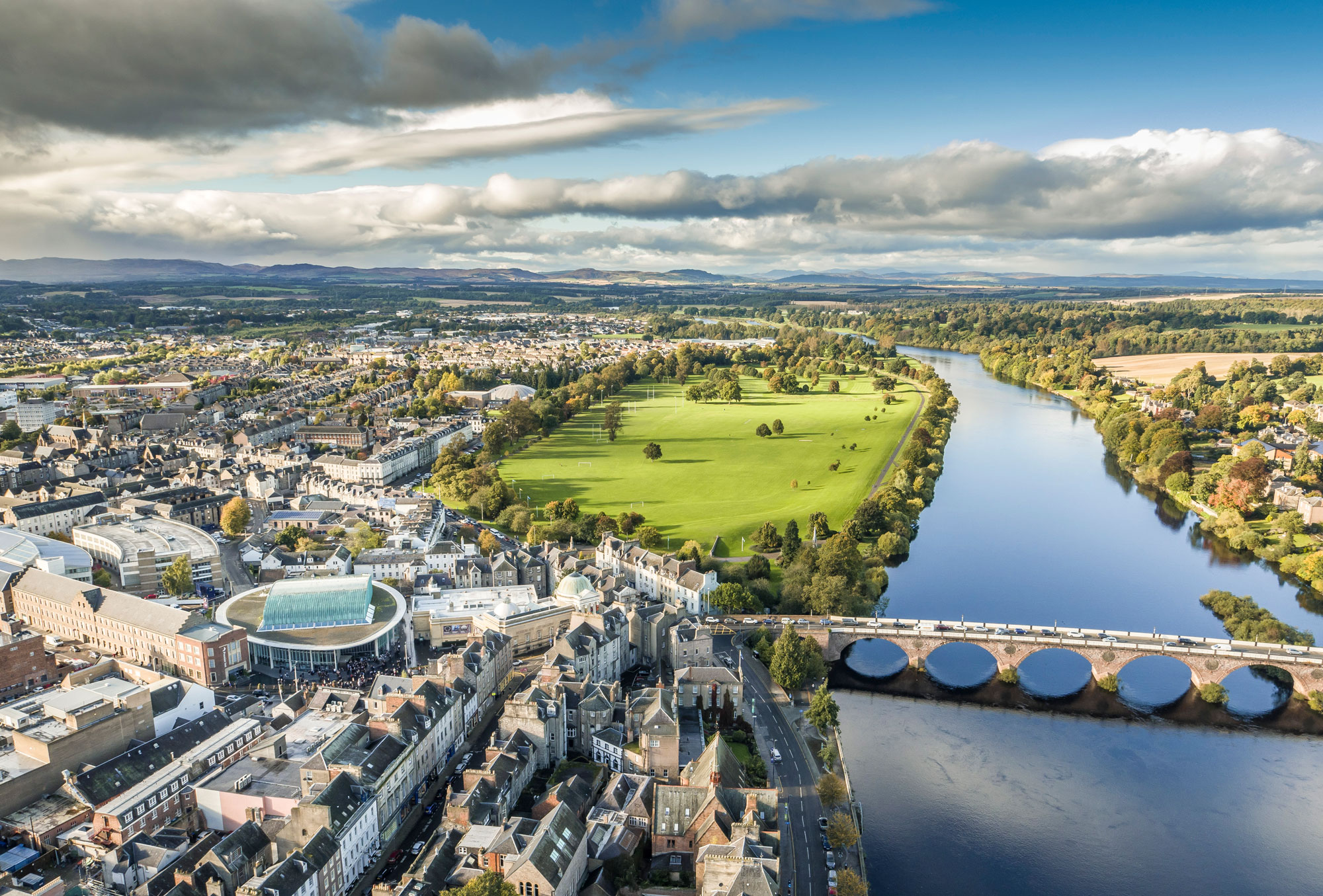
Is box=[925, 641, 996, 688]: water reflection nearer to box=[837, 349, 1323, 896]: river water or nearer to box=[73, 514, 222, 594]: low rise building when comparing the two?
box=[837, 349, 1323, 896]: river water

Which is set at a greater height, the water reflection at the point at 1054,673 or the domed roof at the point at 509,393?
the domed roof at the point at 509,393

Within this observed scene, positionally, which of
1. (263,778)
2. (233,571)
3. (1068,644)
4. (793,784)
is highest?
(263,778)

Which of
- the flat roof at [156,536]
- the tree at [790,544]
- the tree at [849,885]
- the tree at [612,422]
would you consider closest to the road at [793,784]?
the tree at [849,885]

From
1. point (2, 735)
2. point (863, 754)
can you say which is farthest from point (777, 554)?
point (2, 735)

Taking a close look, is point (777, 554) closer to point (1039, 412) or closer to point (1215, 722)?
point (1215, 722)

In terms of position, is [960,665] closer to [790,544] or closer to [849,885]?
[790,544]

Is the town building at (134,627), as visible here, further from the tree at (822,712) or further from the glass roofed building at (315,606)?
the tree at (822,712)

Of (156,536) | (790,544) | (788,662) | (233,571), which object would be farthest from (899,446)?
(156,536)
